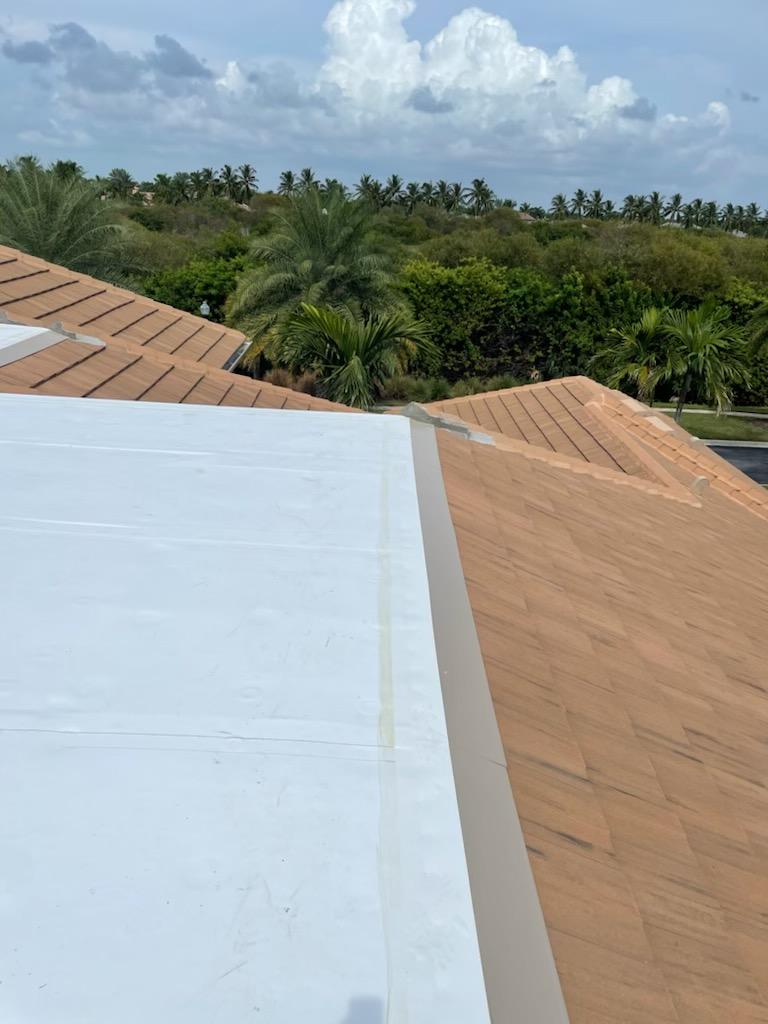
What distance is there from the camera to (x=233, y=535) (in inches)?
124

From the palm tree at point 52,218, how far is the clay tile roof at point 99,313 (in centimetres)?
1226

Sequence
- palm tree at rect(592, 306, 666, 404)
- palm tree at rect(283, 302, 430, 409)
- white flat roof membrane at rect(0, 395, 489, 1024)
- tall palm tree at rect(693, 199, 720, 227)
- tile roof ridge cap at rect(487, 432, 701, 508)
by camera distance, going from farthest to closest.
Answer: tall palm tree at rect(693, 199, 720, 227), palm tree at rect(592, 306, 666, 404), palm tree at rect(283, 302, 430, 409), tile roof ridge cap at rect(487, 432, 701, 508), white flat roof membrane at rect(0, 395, 489, 1024)

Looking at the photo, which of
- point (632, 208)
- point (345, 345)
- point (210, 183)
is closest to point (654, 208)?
point (632, 208)

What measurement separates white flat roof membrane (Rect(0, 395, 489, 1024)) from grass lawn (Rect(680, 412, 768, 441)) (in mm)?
29707

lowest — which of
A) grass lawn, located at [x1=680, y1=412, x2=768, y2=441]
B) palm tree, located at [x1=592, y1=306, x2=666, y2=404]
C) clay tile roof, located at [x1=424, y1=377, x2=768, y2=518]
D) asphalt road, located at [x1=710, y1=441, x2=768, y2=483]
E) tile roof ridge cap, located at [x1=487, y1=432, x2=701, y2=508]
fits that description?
asphalt road, located at [x1=710, y1=441, x2=768, y2=483]

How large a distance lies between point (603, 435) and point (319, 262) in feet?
52.3

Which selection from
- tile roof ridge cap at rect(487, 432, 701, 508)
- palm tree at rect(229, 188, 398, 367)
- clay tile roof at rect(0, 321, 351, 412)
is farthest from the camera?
palm tree at rect(229, 188, 398, 367)

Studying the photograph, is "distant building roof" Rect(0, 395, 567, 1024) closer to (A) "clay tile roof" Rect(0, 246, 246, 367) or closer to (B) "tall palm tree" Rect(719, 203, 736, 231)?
(A) "clay tile roof" Rect(0, 246, 246, 367)

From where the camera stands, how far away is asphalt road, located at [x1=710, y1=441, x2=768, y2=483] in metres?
26.5

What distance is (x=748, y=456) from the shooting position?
28672 mm

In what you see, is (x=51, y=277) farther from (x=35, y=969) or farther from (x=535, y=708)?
(x=35, y=969)

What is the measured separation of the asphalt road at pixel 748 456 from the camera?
86.9 feet

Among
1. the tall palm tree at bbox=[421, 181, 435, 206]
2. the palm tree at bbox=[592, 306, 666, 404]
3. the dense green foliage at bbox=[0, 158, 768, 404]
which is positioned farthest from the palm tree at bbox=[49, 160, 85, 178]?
the tall palm tree at bbox=[421, 181, 435, 206]

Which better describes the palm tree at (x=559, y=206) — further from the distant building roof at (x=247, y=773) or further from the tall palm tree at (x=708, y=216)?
the distant building roof at (x=247, y=773)
